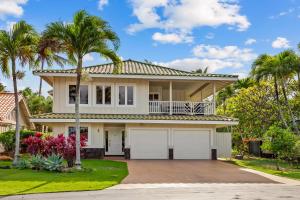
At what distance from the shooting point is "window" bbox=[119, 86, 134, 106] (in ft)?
96.2

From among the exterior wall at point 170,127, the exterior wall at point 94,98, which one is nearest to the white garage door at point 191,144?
the exterior wall at point 170,127

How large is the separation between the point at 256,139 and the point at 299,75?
28.0 ft

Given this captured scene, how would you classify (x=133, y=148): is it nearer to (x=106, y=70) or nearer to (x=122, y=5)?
(x=106, y=70)

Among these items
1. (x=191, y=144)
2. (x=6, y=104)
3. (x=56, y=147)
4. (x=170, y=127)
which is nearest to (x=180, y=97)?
(x=170, y=127)

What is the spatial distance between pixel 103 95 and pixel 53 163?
1084cm

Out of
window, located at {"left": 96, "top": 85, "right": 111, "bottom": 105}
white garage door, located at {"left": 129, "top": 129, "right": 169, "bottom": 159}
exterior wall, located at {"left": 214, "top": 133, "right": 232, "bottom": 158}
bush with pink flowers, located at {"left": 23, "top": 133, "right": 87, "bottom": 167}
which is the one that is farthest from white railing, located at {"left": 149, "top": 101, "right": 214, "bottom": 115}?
bush with pink flowers, located at {"left": 23, "top": 133, "right": 87, "bottom": 167}

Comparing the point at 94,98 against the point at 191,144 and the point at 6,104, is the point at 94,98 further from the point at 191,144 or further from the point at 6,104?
the point at 6,104

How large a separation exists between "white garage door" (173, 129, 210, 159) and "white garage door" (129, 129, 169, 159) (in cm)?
85

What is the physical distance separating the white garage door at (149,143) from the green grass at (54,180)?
27.3ft

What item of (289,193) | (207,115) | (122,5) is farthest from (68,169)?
(207,115)

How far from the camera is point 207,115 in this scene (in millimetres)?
29656

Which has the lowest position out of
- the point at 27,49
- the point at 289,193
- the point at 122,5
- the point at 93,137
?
the point at 289,193

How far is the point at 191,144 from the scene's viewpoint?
28828 millimetres

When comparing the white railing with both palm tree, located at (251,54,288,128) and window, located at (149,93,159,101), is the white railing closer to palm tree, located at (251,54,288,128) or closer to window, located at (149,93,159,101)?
window, located at (149,93,159,101)
